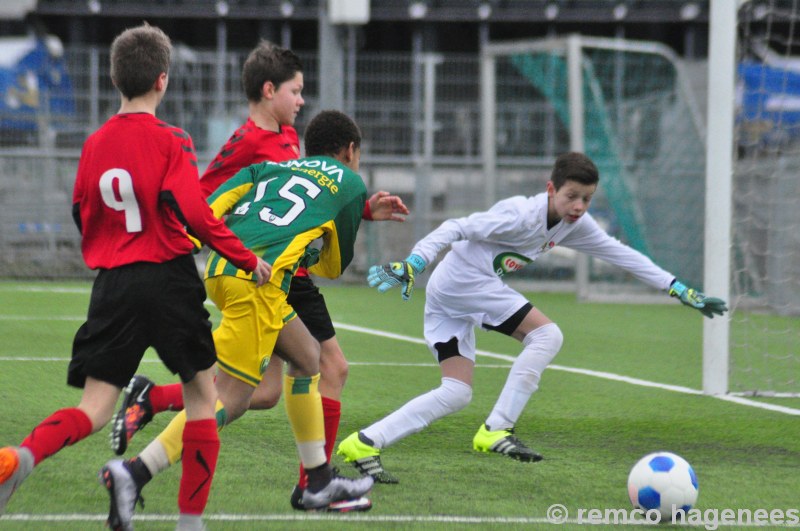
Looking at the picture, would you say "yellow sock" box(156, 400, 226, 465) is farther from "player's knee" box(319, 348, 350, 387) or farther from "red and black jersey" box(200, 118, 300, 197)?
"red and black jersey" box(200, 118, 300, 197)

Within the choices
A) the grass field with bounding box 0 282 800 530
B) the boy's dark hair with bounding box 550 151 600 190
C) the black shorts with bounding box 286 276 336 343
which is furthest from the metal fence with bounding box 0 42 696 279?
the black shorts with bounding box 286 276 336 343

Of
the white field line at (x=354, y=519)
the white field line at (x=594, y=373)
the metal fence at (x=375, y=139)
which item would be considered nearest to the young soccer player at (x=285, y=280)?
the white field line at (x=354, y=519)

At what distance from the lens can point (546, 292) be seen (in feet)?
50.0

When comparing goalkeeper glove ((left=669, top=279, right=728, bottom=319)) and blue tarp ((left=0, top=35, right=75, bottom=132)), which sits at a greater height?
blue tarp ((left=0, top=35, right=75, bottom=132))

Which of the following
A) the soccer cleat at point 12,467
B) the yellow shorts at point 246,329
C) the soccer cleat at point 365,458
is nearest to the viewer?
the soccer cleat at point 12,467

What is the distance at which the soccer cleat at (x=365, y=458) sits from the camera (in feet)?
16.0

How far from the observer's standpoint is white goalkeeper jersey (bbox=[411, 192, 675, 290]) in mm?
5492

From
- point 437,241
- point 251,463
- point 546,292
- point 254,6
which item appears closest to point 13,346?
point 251,463

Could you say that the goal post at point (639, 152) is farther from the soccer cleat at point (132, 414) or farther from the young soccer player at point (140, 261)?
the young soccer player at point (140, 261)

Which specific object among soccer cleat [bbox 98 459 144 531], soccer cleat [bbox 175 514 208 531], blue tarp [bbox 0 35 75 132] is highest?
blue tarp [bbox 0 35 75 132]

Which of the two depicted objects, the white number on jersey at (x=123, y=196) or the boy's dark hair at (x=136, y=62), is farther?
the boy's dark hair at (x=136, y=62)

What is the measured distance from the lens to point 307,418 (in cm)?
438

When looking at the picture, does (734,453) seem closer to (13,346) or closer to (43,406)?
(43,406)

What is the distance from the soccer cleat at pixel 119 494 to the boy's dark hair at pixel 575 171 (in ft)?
8.35
